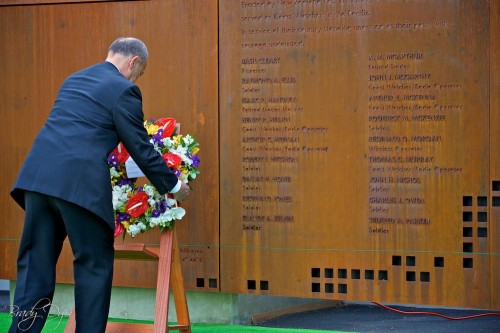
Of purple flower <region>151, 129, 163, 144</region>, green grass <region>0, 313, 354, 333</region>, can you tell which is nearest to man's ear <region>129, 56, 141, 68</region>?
purple flower <region>151, 129, 163, 144</region>

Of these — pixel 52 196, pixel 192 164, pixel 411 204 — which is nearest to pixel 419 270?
pixel 411 204

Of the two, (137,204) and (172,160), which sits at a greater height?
(172,160)

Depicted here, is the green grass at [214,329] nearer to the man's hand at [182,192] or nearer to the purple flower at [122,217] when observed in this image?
the purple flower at [122,217]

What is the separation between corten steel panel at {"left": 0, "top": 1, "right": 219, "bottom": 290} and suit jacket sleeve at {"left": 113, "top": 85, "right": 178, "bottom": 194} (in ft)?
4.38

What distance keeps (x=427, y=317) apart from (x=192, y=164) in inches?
92.5

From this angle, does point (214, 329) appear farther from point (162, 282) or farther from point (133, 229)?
point (133, 229)

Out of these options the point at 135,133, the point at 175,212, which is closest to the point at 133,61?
the point at 135,133

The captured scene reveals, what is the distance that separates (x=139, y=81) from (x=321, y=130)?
3.97ft

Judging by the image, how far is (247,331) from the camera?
522 cm

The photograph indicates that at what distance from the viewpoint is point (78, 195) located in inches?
146

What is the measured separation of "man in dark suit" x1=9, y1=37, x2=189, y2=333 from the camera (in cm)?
375

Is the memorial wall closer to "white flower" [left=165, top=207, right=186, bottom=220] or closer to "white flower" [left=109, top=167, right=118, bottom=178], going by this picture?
"white flower" [left=165, top=207, right=186, bottom=220]

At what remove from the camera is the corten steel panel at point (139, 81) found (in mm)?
5324

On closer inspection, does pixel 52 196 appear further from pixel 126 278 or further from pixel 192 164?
pixel 126 278
